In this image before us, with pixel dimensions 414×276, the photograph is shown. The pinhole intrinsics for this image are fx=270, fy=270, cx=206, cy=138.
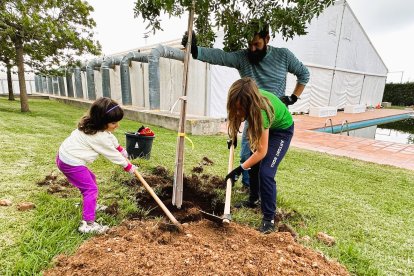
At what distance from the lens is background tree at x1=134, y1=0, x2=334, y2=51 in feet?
6.51

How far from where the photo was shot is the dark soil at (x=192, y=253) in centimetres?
155

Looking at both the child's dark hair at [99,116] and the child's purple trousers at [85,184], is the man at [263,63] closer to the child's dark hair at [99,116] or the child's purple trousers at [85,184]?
the child's dark hair at [99,116]

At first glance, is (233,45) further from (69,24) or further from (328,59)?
(328,59)

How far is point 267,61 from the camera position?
271cm

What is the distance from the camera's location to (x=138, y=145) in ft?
13.3

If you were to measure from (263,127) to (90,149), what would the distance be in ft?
4.36

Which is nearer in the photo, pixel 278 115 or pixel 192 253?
pixel 192 253

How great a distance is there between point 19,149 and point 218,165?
3.18 meters

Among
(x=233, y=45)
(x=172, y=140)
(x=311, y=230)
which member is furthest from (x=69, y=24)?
(x=311, y=230)

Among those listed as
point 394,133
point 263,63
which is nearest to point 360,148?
point 263,63

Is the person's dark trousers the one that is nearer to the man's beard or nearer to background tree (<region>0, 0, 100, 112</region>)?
the man's beard

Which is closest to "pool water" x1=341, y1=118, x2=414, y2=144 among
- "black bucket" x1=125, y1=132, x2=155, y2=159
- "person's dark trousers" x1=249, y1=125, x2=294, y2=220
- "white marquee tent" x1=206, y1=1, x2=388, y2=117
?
"white marquee tent" x1=206, y1=1, x2=388, y2=117

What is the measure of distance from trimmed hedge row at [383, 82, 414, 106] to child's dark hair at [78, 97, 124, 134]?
26.7 meters

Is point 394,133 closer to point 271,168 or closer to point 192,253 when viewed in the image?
point 271,168
